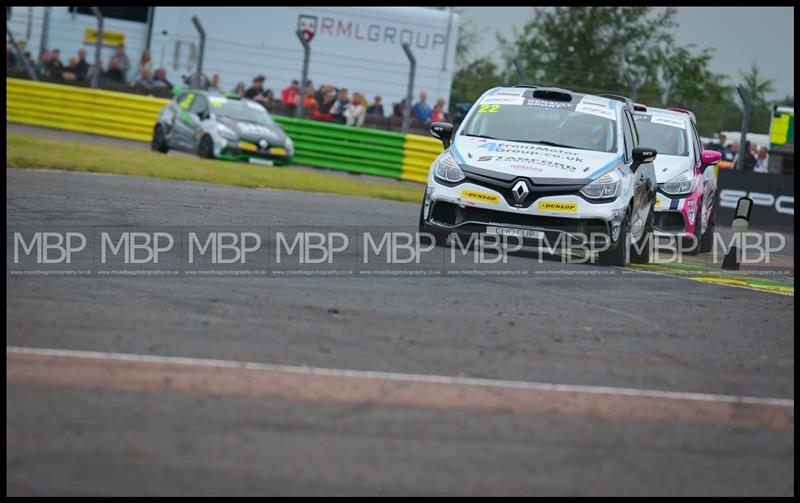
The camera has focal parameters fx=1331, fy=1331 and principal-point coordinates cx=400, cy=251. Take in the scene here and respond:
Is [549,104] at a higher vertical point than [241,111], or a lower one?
higher

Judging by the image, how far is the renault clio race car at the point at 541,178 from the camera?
39.8ft

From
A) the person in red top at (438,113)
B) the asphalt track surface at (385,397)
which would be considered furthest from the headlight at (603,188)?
the person in red top at (438,113)

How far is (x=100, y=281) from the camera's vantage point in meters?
8.72

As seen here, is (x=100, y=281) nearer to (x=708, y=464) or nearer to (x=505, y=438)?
(x=505, y=438)

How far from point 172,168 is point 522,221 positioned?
34.8 ft

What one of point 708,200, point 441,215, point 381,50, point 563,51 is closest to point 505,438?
point 441,215

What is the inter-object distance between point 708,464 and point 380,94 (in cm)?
2478

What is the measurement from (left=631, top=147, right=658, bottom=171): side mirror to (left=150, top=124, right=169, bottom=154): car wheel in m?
15.1

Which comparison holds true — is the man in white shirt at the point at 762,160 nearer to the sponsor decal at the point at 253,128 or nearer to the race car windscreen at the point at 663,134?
the race car windscreen at the point at 663,134

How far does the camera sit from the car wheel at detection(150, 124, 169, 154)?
2661cm

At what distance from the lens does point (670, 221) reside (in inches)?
627

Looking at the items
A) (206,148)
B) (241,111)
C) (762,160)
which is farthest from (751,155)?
(206,148)

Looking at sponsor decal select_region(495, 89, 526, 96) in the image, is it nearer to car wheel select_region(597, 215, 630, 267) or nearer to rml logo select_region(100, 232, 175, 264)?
car wheel select_region(597, 215, 630, 267)

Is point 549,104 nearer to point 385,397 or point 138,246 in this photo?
point 138,246
